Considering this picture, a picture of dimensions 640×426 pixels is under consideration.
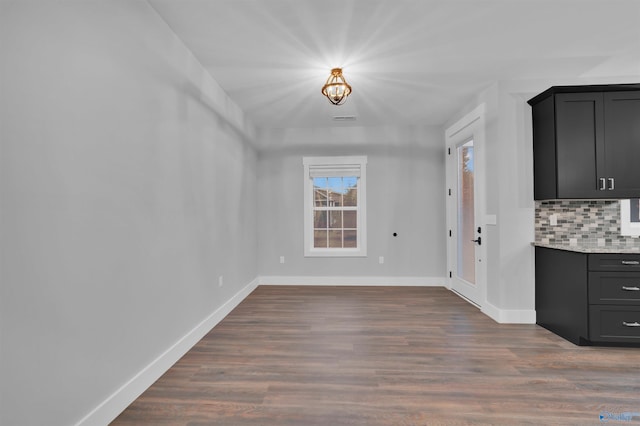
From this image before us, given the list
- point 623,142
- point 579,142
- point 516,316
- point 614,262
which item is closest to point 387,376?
point 516,316

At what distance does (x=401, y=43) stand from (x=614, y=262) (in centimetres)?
→ 274

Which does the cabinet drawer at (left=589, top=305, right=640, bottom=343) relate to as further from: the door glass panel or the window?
the window

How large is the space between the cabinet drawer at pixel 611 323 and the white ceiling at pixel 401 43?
2393 mm

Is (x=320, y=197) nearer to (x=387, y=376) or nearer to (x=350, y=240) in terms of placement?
(x=350, y=240)

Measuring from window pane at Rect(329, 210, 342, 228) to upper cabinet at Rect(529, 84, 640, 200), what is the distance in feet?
10.4

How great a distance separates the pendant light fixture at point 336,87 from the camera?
3287 millimetres

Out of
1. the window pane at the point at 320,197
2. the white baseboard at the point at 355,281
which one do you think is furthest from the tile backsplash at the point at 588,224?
the window pane at the point at 320,197

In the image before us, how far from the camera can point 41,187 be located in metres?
1.45

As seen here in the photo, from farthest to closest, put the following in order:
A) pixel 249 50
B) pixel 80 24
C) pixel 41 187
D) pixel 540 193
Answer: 1. pixel 540 193
2. pixel 249 50
3. pixel 80 24
4. pixel 41 187

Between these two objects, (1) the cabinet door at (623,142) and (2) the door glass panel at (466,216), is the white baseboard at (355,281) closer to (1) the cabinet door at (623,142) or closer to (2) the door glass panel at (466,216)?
(2) the door glass panel at (466,216)

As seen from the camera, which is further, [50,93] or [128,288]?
[128,288]

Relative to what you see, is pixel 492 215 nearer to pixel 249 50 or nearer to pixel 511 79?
pixel 511 79

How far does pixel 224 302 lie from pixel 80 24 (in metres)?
2.98

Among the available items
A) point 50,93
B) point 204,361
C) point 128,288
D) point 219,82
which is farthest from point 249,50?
point 204,361
